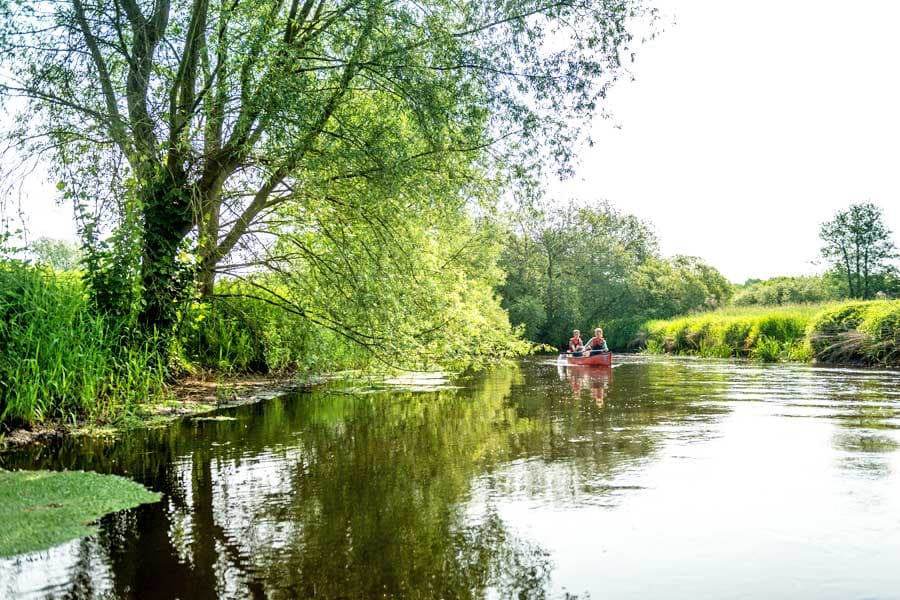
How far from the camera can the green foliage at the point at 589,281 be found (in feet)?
172

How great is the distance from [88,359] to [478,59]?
23.7 ft

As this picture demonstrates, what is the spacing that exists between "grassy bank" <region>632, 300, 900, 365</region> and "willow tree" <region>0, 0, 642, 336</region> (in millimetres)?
17835

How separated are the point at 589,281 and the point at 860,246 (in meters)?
19.8

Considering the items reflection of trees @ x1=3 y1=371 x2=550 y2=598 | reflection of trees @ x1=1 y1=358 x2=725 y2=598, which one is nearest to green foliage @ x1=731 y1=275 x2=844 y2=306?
reflection of trees @ x1=1 y1=358 x2=725 y2=598

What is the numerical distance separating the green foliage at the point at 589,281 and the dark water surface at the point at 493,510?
39.3 m

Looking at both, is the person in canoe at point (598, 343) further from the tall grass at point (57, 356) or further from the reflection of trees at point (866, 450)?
the tall grass at point (57, 356)

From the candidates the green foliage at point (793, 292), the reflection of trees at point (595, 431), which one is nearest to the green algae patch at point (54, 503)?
the reflection of trees at point (595, 431)

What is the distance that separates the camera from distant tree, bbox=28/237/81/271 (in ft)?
36.0

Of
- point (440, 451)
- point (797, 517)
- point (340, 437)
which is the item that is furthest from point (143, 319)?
point (797, 517)

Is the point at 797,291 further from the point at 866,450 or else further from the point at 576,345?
the point at 866,450

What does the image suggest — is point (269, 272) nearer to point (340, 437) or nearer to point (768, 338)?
point (340, 437)

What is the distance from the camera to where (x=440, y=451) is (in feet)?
30.2

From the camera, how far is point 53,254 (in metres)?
12.2

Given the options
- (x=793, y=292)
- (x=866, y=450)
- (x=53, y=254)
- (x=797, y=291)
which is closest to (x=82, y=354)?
(x=53, y=254)
